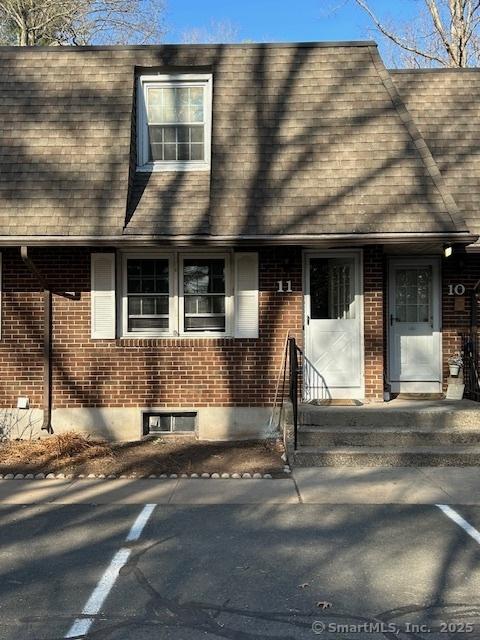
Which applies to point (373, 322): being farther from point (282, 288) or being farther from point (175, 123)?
point (175, 123)

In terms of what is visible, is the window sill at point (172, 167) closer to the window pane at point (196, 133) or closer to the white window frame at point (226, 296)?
the window pane at point (196, 133)

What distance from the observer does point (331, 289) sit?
9.22 metres

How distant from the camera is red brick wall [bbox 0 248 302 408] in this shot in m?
8.95

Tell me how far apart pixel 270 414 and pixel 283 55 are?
548 centimetres

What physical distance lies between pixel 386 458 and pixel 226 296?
10.6 ft

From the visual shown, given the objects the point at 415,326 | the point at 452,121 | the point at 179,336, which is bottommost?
the point at 179,336

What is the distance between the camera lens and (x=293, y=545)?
16.5 ft

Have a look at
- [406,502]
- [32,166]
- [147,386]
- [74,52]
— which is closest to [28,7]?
[74,52]

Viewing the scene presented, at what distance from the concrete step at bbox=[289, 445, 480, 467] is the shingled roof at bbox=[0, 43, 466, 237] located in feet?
9.17

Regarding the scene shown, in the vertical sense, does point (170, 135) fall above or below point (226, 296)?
above

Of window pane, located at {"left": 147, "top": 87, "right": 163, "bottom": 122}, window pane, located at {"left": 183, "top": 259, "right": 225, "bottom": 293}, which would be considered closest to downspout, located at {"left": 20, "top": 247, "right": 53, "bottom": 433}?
window pane, located at {"left": 183, "top": 259, "right": 225, "bottom": 293}

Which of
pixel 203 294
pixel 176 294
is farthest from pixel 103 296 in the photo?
pixel 203 294

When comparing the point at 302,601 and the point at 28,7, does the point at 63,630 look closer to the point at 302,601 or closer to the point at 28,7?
the point at 302,601

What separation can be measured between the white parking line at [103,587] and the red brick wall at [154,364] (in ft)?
11.1
